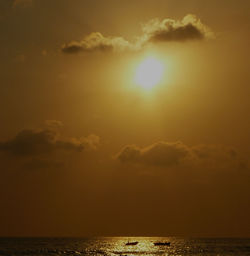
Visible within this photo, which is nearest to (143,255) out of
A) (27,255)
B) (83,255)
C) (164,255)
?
(164,255)

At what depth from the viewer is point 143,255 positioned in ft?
605

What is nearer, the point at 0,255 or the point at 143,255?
the point at 0,255

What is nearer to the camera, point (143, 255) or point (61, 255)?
point (61, 255)

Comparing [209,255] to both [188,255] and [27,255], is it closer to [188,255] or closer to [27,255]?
[188,255]

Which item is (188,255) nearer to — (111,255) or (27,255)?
(111,255)

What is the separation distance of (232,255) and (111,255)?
44.4m

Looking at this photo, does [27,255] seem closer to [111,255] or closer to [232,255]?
[111,255]

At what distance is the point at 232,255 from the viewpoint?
181m

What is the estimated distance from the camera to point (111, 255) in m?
179

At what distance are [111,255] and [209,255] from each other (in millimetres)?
→ 35841

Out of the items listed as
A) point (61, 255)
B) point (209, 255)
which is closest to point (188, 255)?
point (209, 255)

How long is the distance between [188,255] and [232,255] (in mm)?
16291

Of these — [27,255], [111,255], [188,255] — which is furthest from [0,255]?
[188,255]

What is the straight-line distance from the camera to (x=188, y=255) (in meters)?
180
